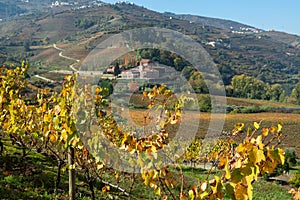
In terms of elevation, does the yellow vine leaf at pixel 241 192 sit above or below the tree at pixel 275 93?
above

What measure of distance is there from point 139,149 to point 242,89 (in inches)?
3630

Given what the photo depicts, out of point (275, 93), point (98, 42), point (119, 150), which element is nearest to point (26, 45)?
point (98, 42)

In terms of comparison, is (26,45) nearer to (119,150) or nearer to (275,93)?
(275,93)

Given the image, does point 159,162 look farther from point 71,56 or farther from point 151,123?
point 71,56

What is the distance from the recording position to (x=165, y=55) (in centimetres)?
5012

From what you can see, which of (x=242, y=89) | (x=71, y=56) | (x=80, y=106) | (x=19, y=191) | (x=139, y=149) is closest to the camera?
(x=139, y=149)

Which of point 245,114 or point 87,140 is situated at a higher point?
point 87,140

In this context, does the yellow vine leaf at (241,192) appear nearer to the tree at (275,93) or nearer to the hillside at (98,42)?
the hillside at (98,42)

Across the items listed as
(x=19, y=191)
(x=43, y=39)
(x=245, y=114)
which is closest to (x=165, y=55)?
(x=245, y=114)

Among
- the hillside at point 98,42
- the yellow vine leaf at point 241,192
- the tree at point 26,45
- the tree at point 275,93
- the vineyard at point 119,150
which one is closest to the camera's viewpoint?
the yellow vine leaf at point 241,192

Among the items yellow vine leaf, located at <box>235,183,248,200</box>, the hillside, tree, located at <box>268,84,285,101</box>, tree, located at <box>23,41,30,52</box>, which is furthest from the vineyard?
tree, located at <box>23,41,30,52</box>

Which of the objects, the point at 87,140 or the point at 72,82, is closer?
the point at 87,140

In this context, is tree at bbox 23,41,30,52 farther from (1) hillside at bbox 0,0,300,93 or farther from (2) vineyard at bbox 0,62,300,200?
(2) vineyard at bbox 0,62,300,200

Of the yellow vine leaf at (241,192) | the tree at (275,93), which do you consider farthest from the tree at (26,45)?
the yellow vine leaf at (241,192)
